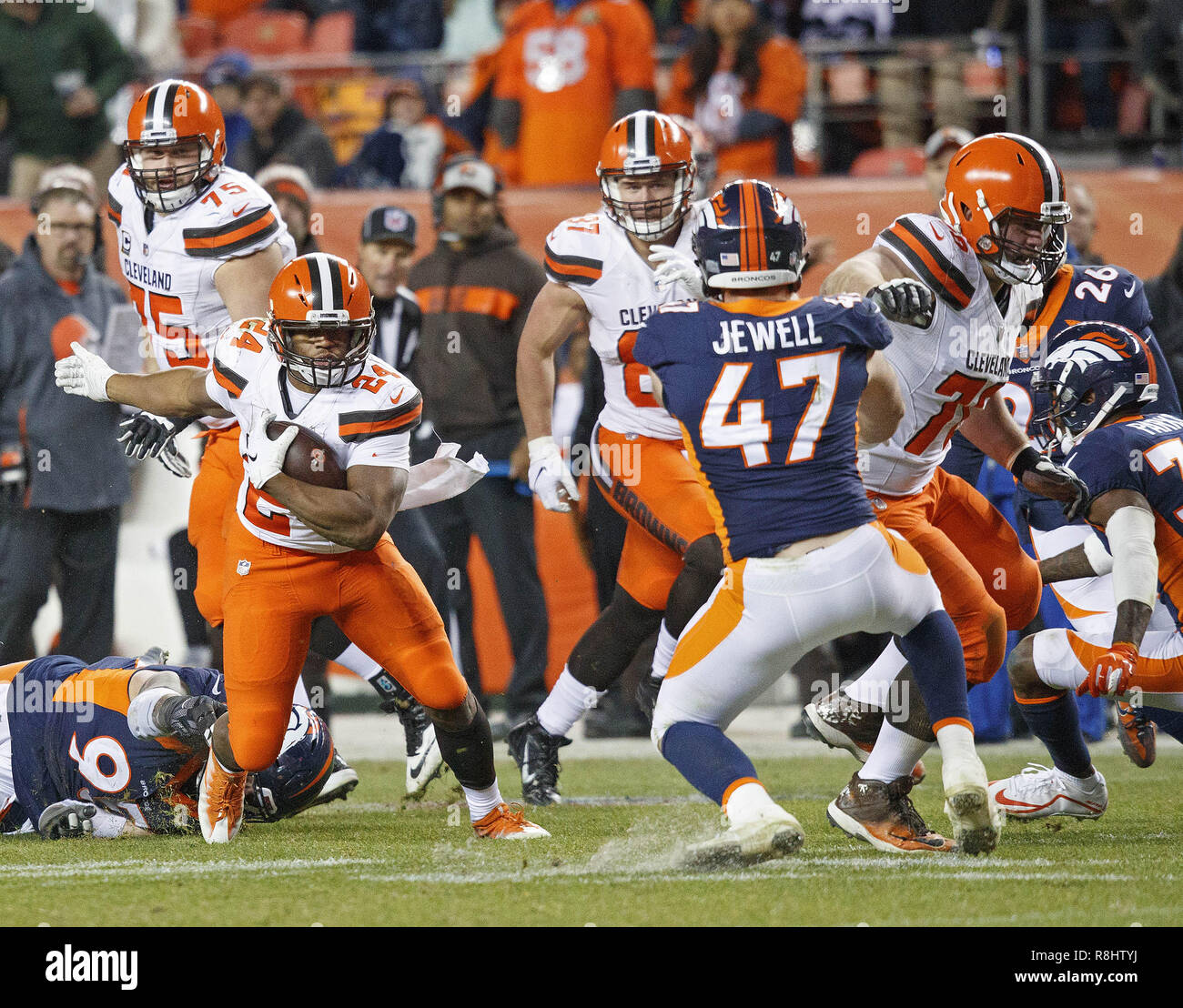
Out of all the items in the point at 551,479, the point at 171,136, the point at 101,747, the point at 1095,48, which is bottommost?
the point at 101,747

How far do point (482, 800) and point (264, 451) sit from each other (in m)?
1.16

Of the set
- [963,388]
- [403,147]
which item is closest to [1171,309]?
[963,388]

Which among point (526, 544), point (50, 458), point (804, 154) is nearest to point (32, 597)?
point (50, 458)

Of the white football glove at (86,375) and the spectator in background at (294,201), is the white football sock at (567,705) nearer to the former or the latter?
the white football glove at (86,375)

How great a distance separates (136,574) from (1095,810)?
4.77 m

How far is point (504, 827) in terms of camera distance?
4.76 meters

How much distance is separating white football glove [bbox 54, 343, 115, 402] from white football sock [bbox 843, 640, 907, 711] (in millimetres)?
2313

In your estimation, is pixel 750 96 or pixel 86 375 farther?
pixel 750 96

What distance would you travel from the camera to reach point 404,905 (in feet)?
12.0

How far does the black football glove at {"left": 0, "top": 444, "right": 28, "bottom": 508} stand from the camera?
22.6ft

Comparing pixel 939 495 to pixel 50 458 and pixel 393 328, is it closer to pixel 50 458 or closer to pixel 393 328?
pixel 393 328

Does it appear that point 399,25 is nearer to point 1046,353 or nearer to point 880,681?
point 1046,353

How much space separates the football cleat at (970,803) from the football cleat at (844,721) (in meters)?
0.91

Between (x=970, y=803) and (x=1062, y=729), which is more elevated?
(x=970, y=803)
